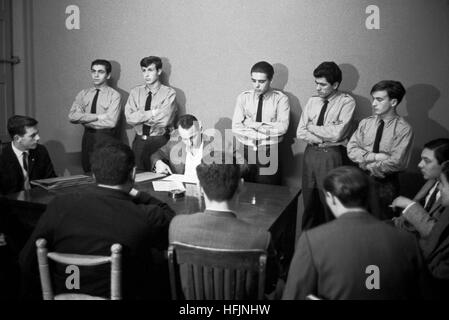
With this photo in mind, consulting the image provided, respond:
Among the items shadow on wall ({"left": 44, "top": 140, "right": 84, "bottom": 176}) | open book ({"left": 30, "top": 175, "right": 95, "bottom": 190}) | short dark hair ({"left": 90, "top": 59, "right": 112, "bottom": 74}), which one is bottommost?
shadow on wall ({"left": 44, "top": 140, "right": 84, "bottom": 176})

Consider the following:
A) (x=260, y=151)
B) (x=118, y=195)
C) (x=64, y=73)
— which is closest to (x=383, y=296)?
(x=118, y=195)

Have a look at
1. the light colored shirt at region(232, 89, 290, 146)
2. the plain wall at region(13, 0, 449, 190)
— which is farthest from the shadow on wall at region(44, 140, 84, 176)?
the light colored shirt at region(232, 89, 290, 146)

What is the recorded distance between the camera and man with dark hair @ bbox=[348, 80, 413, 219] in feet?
12.0

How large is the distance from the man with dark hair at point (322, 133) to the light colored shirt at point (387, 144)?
0.19 metres

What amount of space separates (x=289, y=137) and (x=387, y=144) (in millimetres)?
1348

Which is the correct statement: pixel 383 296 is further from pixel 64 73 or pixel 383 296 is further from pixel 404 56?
pixel 64 73

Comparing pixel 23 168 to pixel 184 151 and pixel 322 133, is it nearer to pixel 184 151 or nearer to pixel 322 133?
pixel 184 151

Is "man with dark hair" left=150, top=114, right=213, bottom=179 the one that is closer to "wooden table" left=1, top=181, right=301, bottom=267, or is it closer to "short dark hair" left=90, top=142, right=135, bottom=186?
"wooden table" left=1, top=181, right=301, bottom=267

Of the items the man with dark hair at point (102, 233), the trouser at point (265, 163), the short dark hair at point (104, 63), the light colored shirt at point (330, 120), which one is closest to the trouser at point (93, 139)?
the short dark hair at point (104, 63)

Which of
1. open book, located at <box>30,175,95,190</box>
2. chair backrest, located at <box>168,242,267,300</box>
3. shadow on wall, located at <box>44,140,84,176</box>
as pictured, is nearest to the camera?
chair backrest, located at <box>168,242,267,300</box>

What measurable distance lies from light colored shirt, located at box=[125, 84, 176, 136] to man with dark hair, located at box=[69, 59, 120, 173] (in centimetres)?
24

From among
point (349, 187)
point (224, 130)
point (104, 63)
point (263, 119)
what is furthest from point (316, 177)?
point (104, 63)

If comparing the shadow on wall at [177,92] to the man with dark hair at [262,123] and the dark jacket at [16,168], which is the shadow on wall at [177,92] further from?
the dark jacket at [16,168]

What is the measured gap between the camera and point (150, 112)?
471 centimetres
